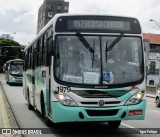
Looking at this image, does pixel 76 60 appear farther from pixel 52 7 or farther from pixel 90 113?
pixel 52 7

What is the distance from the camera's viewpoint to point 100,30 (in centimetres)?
1125

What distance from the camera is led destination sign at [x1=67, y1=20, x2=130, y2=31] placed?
1127cm

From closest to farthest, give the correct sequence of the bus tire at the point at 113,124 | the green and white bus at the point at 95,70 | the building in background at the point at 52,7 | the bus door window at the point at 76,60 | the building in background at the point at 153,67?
the green and white bus at the point at 95,70
the bus door window at the point at 76,60
the bus tire at the point at 113,124
the building in background at the point at 153,67
the building in background at the point at 52,7

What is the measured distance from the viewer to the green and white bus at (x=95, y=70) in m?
10.7

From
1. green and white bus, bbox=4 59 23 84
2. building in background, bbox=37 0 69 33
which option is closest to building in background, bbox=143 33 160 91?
green and white bus, bbox=4 59 23 84

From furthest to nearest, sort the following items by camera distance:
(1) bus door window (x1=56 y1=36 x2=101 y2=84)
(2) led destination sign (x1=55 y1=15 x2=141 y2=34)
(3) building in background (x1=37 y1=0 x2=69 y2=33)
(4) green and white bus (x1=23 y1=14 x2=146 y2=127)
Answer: (3) building in background (x1=37 y1=0 x2=69 y2=33) → (2) led destination sign (x1=55 y1=15 x2=141 y2=34) → (1) bus door window (x1=56 y1=36 x2=101 y2=84) → (4) green and white bus (x1=23 y1=14 x2=146 y2=127)

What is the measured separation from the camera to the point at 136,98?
435 inches

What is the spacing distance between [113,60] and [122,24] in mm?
1075

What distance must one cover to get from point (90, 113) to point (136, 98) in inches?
48.8

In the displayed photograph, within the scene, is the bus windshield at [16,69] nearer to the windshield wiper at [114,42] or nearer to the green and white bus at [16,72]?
the green and white bus at [16,72]

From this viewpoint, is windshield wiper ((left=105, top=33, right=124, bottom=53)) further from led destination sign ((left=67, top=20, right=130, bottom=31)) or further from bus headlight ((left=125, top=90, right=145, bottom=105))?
bus headlight ((left=125, top=90, right=145, bottom=105))

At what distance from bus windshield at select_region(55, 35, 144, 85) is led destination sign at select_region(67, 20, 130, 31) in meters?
0.28

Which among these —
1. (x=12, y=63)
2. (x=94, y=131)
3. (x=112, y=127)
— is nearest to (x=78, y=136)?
(x=94, y=131)

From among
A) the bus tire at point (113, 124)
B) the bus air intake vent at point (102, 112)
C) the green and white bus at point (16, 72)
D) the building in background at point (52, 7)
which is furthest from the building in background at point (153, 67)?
the building in background at point (52, 7)
